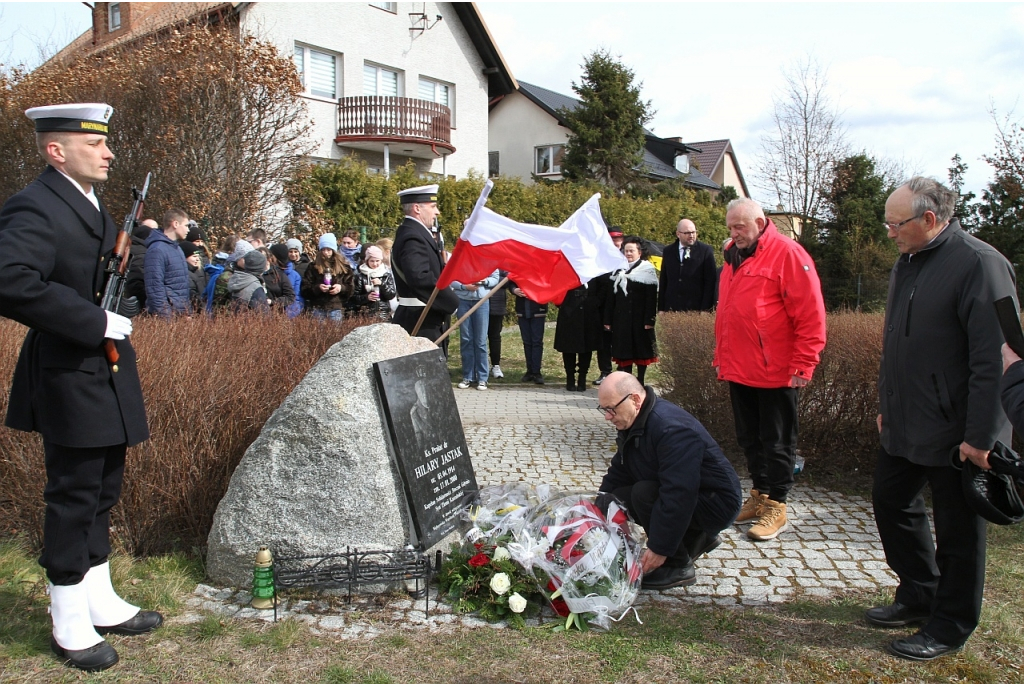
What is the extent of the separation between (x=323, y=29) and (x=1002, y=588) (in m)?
21.1

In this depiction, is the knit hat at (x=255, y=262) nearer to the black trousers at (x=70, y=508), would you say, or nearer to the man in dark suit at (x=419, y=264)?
the man in dark suit at (x=419, y=264)

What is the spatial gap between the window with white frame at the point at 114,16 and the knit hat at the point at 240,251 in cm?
1816

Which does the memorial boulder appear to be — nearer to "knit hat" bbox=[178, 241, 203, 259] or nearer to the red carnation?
the red carnation

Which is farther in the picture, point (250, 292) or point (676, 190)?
point (676, 190)

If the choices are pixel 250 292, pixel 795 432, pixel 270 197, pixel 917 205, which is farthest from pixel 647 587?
pixel 270 197

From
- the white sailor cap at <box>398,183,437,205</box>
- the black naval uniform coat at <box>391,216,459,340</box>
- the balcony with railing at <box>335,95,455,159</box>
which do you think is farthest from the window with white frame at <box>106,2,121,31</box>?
the black naval uniform coat at <box>391,216,459,340</box>

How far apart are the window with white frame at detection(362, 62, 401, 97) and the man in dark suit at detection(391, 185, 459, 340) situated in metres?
18.6

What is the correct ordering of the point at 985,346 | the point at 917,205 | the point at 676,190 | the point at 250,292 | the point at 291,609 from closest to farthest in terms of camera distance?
the point at 985,346 → the point at 917,205 → the point at 291,609 → the point at 250,292 → the point at 676,190

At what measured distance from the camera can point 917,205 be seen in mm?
3328

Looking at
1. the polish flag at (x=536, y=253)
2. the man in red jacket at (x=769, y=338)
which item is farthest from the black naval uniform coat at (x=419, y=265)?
the man in red jacket at (x=769, y=338)

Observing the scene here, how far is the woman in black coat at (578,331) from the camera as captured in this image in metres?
9.47

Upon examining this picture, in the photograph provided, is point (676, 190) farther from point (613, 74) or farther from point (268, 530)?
point (268, 530)

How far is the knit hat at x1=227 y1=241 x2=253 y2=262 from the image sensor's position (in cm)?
893

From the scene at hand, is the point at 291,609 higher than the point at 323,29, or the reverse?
the point at 323,29
